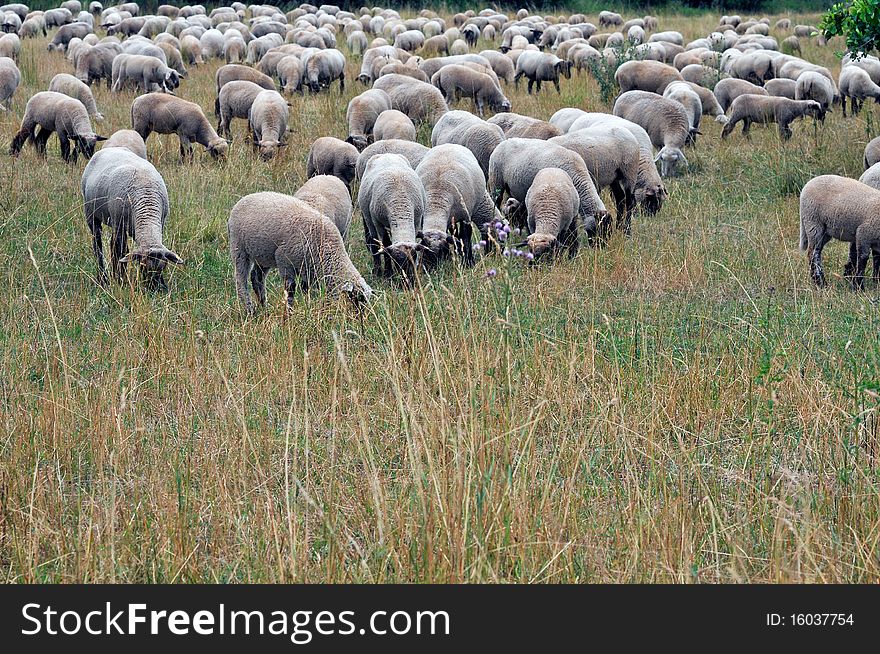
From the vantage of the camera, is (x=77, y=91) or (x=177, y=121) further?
(x=77, y=91)

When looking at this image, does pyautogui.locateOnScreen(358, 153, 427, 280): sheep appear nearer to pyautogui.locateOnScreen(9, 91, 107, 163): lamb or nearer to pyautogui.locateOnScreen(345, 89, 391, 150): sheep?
pyautogui.locateOnScreen(345, 89, 391, 150): sheep

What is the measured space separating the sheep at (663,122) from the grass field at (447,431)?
15.4ft

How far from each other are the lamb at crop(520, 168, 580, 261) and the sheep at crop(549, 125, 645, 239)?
3.90ft

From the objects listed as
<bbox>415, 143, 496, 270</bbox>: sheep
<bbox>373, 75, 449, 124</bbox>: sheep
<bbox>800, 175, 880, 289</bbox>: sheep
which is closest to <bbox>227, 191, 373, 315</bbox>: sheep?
<bbox>415, 143, 496, 270</bbox>: sheep

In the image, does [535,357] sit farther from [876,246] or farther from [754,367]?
[876,246]

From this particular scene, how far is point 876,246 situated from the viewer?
8312mm

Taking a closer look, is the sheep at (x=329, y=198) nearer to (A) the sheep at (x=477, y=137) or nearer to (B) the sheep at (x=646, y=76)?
(A) the sheep at (x=477, y=137)

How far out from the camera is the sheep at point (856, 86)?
19.2 metres

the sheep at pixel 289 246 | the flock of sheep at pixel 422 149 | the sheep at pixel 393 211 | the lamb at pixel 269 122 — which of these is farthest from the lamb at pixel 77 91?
the sheep at pixel 289 246

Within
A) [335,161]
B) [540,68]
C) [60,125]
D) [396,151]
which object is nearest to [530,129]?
[396,151]

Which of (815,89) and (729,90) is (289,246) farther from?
(815,89)

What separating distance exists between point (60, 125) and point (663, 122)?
27.1 ft

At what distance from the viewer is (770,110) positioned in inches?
646

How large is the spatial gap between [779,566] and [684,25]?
123 ft
